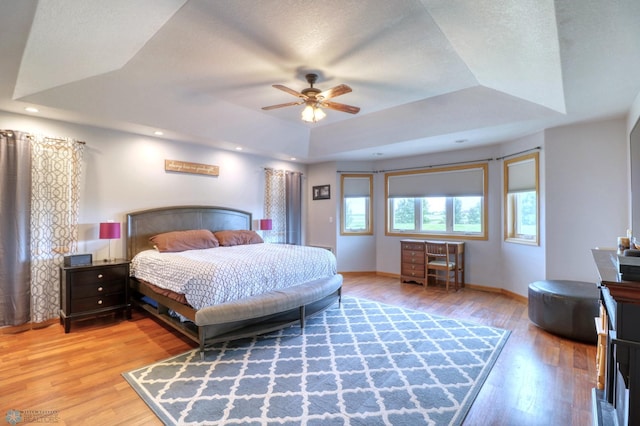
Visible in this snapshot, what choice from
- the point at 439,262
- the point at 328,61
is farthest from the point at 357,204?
the point at 328,61

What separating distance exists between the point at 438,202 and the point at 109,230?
216 inches

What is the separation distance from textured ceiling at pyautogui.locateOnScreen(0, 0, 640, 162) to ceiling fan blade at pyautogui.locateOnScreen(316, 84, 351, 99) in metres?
0.30

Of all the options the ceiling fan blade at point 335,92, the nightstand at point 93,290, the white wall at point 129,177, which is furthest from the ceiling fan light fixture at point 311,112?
the nightstand at point 93,290

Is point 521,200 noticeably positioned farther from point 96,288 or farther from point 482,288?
point 96,288

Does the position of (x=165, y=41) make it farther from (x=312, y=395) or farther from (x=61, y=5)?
(x=312, y=395)

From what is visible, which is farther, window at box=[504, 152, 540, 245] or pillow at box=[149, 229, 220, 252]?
window at box=[504, 152, 540, 245]

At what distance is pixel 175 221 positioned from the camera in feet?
15.3

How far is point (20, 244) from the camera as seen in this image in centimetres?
336

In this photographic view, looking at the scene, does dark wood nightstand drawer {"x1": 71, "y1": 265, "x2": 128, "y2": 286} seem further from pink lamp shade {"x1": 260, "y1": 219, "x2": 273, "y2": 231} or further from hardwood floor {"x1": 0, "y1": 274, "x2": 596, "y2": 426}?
pink lamp shade {"x1": 260, "y1": 219, "x2": 273, "y2": 231}

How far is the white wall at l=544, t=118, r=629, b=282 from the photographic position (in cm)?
361

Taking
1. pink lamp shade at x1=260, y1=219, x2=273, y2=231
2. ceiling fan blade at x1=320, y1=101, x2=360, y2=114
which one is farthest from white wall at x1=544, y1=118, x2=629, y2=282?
pink lamp shade at x1=260, y1=219, x2=273, y2=231

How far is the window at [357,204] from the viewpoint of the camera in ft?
21.5

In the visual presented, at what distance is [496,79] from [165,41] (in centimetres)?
336

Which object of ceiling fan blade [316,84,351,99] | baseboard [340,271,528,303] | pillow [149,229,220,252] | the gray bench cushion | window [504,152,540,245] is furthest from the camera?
baseboard [340,271,528,303]
